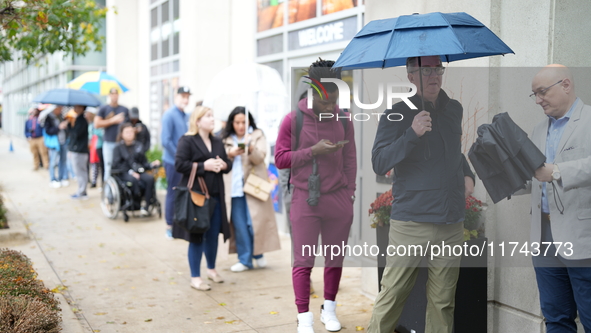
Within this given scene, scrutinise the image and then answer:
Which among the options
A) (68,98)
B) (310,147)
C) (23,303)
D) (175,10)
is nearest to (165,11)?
(175,10)

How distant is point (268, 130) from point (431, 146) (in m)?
5.47

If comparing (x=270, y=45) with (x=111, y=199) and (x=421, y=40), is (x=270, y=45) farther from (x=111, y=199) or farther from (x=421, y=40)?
(x=421, y=40)

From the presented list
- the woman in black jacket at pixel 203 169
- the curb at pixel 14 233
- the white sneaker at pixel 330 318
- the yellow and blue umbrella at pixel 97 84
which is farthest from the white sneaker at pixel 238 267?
the yellow and blue umbrella at pixel 97 84

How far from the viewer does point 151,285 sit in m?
6.59

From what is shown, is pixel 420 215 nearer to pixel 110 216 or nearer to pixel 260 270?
pixel 260 270

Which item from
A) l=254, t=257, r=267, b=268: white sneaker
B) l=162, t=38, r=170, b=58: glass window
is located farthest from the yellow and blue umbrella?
l=254, t=257, r=267, b=268: white sneaker

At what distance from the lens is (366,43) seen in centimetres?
368

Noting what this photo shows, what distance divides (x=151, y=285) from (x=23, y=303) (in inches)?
98.1

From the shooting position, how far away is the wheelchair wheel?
10649 millimetres

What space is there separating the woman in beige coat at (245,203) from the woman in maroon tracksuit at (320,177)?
225cm

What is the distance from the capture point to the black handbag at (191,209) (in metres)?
6.09

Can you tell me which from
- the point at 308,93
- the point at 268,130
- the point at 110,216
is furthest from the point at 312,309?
the point at 110,216

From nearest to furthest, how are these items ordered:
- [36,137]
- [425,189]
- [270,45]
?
[425,189]
[270,45]
[36,137]

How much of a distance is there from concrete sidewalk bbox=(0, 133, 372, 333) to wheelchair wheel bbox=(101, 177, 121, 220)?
281 mm
